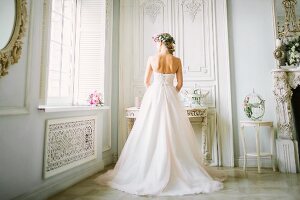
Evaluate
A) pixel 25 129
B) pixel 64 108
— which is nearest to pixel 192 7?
pixel 64 108

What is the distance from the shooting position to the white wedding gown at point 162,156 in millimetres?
2398

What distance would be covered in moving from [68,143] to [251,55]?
10.6 feet

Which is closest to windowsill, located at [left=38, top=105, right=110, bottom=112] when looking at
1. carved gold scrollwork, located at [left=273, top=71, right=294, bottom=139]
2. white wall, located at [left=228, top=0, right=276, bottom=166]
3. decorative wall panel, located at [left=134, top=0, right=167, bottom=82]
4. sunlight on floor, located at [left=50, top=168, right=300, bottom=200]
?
sunlight on floor, located at [left=50, top=168, right=300, bottom=200]

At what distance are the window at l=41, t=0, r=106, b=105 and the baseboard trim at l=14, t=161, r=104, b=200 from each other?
926 millimetres

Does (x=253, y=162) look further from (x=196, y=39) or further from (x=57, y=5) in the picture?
(x=57, y=5)

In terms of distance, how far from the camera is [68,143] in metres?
2.71

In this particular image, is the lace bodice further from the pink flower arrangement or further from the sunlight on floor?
Result: the sunlight on floor

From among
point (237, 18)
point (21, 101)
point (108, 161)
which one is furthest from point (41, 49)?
point (237, 18)

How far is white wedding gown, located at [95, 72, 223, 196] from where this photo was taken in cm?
240

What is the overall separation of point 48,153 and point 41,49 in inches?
42.3

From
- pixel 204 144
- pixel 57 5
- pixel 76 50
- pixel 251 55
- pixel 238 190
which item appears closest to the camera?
pixel 238 190

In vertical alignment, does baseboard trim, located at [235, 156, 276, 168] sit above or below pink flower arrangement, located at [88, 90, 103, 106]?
below

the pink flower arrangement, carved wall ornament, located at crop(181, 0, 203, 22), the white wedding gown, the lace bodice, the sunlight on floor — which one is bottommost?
the sunlight on floor

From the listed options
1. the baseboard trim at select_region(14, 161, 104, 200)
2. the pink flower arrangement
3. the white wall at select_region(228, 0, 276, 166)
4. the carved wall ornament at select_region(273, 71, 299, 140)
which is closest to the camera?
the baseboard trim at select_region(14, 161, 104, 200)
